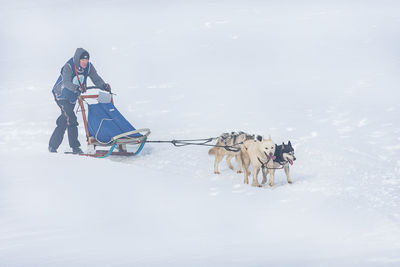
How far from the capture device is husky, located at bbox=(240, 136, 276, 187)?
242 inches

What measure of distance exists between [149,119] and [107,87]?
5.50 ft

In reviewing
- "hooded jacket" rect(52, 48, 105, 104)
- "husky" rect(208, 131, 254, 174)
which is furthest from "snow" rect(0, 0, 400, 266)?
"hooded jacket" rect(52, 48, 105, 104)

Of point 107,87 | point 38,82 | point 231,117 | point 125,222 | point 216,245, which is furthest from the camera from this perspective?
point 38,82

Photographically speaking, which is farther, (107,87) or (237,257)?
(107,87)

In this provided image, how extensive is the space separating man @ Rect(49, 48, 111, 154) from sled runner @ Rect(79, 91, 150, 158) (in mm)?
173

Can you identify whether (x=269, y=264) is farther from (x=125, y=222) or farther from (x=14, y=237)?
(x=14, y=237)

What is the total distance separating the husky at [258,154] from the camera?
616cm

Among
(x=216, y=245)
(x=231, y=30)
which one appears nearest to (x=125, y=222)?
(x=216, y=245)

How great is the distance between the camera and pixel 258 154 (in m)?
6.24

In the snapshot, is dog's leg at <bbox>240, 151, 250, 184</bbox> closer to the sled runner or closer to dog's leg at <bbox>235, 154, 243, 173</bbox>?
dog's leg at <bbox>235, 154, 243, 173</bbox>

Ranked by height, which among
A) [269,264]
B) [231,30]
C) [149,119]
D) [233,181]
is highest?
[231,30]

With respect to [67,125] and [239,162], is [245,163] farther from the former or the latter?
[67,125]

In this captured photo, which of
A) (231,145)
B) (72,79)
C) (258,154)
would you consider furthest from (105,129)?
(258,154)

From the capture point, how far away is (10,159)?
25.0 ft
